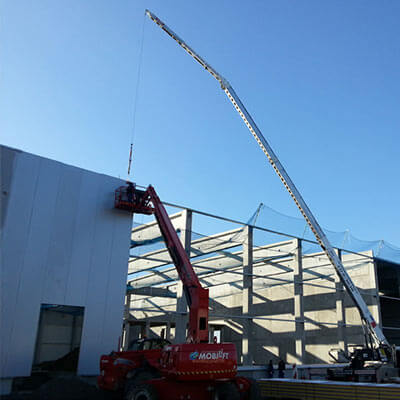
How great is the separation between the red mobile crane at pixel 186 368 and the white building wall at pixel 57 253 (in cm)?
301

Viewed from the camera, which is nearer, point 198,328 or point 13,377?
point 198,328

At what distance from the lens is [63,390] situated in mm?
12234

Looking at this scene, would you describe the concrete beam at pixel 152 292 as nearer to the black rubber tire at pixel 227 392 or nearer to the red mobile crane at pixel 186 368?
the red mobile crane at pixel 186 368

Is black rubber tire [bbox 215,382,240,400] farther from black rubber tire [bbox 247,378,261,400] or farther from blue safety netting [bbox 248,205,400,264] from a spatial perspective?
blue safety netting [bbox 248,205,400,264]

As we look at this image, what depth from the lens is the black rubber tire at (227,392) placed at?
10.8m

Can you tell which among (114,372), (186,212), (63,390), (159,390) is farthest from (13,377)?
(186,212)

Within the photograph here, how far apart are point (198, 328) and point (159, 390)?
1970mm

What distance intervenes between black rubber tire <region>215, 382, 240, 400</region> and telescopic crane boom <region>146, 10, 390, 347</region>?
34.9 ft

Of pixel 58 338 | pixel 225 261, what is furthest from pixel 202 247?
pixel 58 338

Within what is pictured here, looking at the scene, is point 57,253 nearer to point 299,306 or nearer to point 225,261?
point 225,261

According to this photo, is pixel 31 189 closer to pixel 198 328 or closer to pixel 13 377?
pixel 13 377

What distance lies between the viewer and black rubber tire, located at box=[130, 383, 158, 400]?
10445 millimetres

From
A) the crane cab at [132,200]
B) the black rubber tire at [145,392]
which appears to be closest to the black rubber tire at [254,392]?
the black rubber tire at [145,392]

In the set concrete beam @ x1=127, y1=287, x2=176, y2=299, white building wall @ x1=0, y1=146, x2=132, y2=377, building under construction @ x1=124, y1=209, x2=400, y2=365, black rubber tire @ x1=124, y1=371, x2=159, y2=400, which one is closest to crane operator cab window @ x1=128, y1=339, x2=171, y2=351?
black rubber tire @ x1=124, y1=371, x2=159, y2=400
